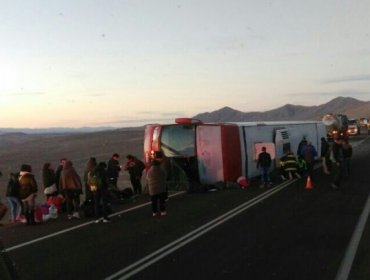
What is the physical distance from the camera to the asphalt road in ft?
27.7

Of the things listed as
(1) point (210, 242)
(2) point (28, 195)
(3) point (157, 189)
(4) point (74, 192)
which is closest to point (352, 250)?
(1) point (210, 242)

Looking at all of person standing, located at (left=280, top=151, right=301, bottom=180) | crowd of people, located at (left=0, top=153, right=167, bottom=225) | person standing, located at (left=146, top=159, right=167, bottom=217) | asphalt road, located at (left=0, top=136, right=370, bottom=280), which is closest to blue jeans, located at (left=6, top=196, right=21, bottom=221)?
crowd of people, located at (left=0, top=153, right=167, bottom=225)

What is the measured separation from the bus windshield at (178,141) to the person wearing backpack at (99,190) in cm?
685

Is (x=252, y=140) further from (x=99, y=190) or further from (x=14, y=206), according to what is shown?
(x=14, y=206)

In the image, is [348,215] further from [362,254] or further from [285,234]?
[362,254]

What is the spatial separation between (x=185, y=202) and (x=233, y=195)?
2.02m

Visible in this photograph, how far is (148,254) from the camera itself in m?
9.76

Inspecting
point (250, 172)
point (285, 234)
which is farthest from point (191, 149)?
point (285, 234)

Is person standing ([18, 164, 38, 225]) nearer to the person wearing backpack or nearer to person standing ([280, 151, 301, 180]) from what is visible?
the person wearing backpack

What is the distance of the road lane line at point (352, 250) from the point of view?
26.2 ft

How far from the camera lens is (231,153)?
20.8 meters

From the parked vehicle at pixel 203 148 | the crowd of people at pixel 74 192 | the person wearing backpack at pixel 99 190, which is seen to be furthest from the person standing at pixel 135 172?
the person wearing backpack at pixel 99 190

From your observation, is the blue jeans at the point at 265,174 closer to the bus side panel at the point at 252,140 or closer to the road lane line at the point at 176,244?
the bus side panel at the point at 252,140

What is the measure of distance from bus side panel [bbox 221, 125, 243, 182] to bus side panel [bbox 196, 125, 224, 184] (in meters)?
0.16
